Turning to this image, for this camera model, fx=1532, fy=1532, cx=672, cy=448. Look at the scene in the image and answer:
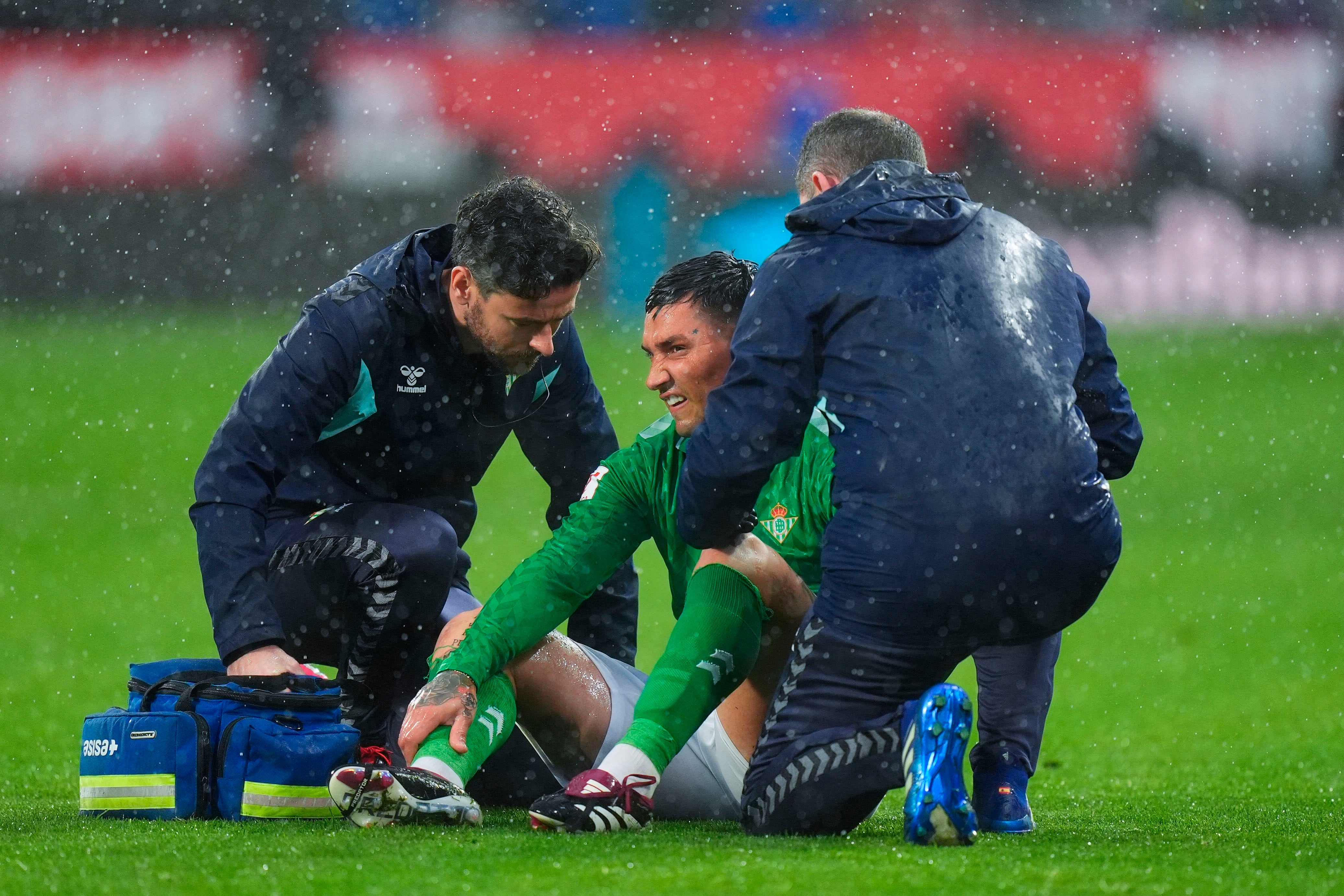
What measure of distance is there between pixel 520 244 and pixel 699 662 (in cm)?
128

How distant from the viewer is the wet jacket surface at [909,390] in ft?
9.63

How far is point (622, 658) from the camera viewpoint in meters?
4.30

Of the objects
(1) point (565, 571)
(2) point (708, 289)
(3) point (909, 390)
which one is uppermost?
(2) point (708, 289)

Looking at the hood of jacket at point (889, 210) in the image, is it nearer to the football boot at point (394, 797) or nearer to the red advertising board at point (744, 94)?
the football boot at point (394, 797)

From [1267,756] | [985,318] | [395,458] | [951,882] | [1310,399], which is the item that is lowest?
[1310,399]

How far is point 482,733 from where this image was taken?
10.8 ft

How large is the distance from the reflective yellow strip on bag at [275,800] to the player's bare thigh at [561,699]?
1.41ft

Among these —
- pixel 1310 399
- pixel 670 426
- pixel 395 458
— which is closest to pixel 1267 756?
pixel 670 426

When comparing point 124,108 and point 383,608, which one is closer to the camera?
point 383,608

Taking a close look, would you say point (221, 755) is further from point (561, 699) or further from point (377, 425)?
point (377, 425)

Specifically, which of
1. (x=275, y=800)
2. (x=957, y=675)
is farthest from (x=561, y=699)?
(x=957, y=675)

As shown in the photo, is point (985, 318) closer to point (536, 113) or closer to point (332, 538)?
point (332, 538)

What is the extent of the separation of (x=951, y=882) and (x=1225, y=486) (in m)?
11.0

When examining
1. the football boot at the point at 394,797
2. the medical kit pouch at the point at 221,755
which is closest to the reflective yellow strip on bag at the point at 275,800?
the medical kit pouch at the point at 221,755
